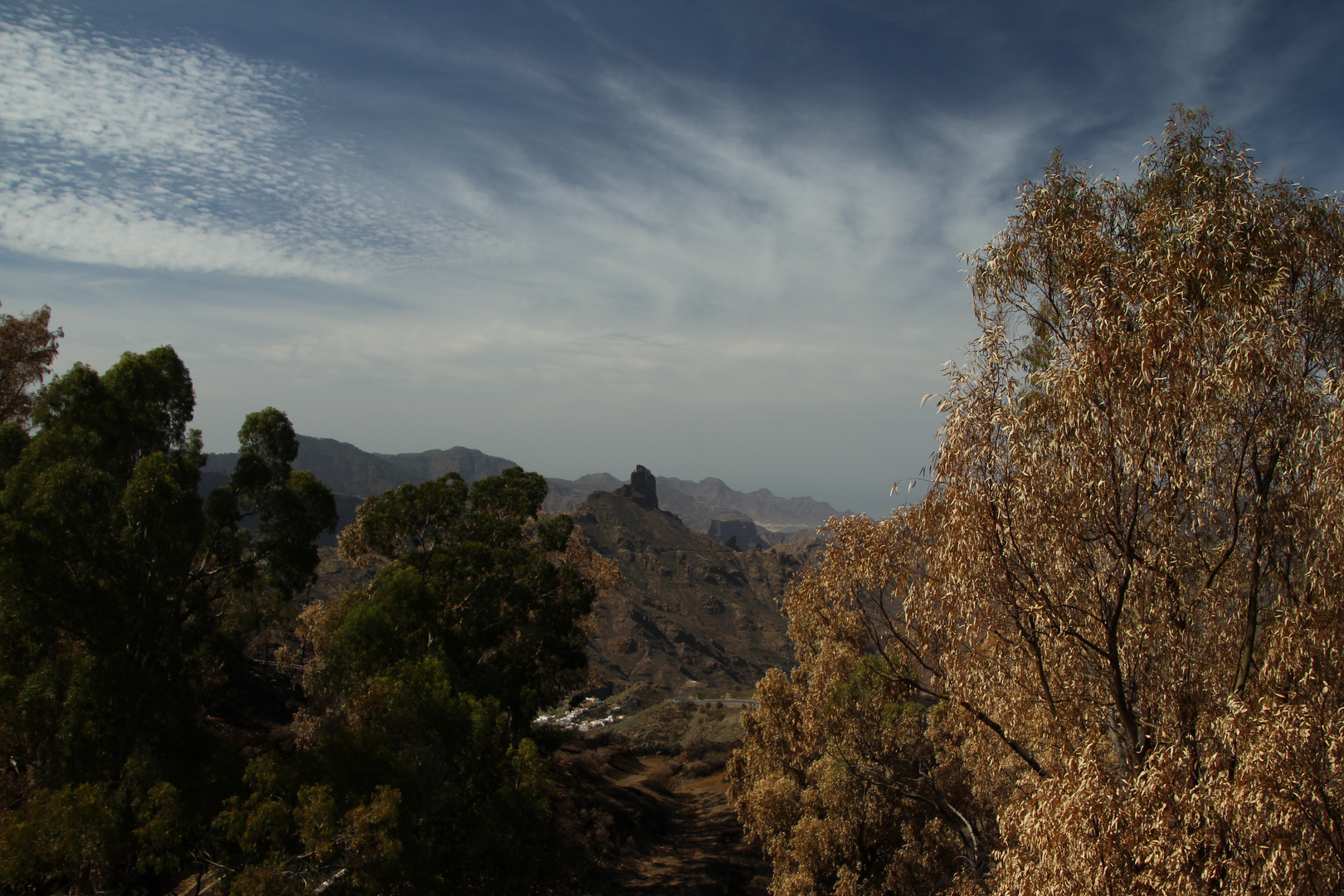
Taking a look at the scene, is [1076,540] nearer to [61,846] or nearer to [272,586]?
[61,846]

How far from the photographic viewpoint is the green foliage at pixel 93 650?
941cm

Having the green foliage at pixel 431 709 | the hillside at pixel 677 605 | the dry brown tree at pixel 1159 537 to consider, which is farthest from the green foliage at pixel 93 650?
the hillside at pixel 677 605

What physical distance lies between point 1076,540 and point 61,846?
12.2 meters

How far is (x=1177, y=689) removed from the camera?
793 centimetres

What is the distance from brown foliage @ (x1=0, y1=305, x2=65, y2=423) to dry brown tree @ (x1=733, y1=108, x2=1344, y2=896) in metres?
26.6

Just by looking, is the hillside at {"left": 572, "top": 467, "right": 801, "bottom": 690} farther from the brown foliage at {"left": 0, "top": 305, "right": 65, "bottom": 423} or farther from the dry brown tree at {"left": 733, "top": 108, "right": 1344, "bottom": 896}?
the dry brown tree at {"left": 733, "top": 108, "right": 1344, "bottom": 896}

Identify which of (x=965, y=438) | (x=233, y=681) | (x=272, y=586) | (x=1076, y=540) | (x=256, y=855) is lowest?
(x=233, y=681)

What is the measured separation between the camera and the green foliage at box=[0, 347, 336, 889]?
30.9ft

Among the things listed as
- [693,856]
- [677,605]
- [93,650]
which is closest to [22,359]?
[93,650]

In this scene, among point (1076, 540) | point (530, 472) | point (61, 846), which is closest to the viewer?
point (1076, 540)

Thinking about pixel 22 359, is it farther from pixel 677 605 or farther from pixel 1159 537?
pixel 677 605

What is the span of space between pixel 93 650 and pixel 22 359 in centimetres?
1753

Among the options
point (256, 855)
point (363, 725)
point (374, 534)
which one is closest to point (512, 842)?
point (363, 725)

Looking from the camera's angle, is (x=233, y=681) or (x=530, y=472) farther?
(x=233, y=681)
